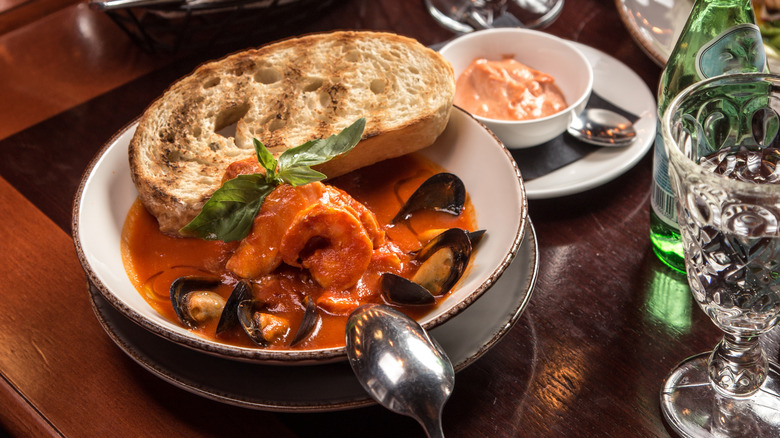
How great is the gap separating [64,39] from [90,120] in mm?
632

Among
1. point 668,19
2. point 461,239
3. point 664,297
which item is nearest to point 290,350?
point 461,239

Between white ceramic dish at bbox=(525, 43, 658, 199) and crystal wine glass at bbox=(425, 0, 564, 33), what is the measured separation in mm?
404

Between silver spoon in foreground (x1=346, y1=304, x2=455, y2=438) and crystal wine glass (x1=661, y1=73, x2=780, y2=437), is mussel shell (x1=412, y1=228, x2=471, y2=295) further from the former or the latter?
crystal wine glass (x1=661, y1=73, x2=780, y2=437)

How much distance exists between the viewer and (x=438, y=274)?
172 centimetres

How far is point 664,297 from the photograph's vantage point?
1907mm

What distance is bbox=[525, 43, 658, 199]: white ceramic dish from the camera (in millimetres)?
2184

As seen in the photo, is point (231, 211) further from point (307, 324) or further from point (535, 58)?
point (535, 58)

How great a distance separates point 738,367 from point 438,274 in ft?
2.33

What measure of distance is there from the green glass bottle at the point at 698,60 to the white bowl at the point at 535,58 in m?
0.36

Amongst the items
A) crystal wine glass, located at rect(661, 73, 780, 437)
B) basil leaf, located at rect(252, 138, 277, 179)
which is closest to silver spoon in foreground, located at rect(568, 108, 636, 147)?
crystal wine glass, located at rect(661, 73, 780, 437)

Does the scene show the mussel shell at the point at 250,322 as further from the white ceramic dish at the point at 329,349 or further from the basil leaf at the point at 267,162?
the basil leaf at the point at 267,162

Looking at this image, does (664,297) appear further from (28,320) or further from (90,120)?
(90,120)

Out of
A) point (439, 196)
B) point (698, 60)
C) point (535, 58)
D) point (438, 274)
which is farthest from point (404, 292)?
point (535, 58)

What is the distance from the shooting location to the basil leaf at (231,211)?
1745 millimetres
